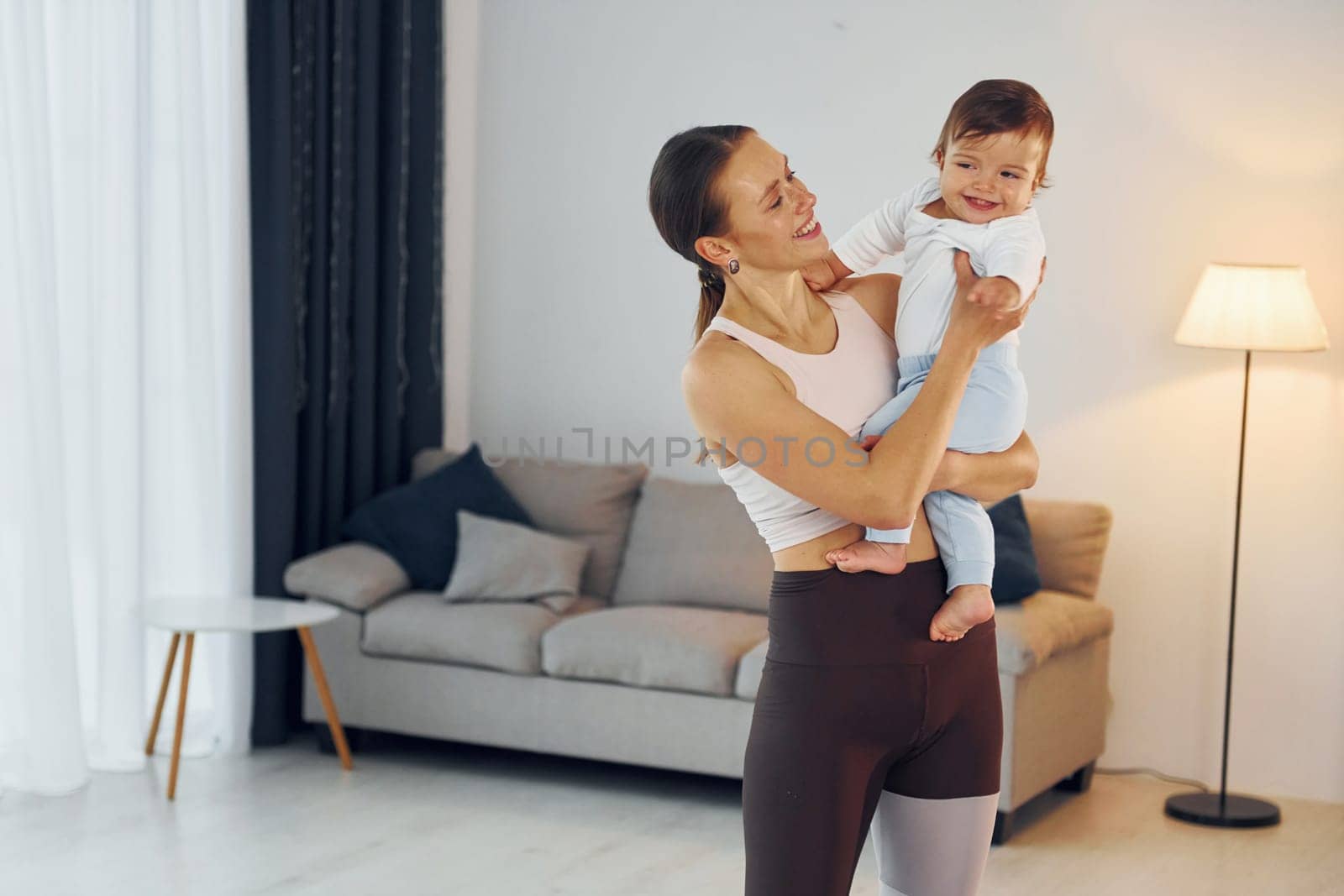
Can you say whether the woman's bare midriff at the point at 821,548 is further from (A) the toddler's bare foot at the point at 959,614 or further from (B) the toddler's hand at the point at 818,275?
(B) the toddler's hand at the point at 818,275

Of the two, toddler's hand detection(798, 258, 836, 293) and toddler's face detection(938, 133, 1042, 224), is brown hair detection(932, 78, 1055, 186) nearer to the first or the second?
toddler's face detection(938, 133, 1042, 224)

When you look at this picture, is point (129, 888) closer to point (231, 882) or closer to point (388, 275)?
point (231, 882)

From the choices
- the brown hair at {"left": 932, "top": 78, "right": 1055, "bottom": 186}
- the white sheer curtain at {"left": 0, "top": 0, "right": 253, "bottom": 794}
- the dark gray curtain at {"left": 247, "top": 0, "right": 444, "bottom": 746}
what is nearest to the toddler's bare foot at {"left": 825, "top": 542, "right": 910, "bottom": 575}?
the brown hair at {"left": 932, "top": 78, "right": 1055, "bottom": 186}

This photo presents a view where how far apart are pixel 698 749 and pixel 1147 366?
1787mm

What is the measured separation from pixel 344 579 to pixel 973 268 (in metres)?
2.97

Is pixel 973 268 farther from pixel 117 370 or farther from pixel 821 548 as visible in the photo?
pixel 117 370

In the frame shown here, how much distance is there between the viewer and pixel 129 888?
319 cm

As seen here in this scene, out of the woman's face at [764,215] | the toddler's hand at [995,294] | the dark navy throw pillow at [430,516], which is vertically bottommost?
the dark navy throw pillow at [430,516]

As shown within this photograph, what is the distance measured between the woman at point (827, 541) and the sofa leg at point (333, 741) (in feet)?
9.86

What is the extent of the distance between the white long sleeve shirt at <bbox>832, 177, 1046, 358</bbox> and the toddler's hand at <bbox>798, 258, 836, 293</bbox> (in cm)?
7

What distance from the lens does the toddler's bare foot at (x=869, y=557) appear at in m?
1.56

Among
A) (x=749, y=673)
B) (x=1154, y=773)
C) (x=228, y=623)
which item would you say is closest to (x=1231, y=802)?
(x=1154, y=773)

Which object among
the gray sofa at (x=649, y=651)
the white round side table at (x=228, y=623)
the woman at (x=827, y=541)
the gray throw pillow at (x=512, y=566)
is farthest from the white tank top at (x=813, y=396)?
the gray throw pillow at (x=512, y=566)

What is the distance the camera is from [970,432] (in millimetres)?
1694
